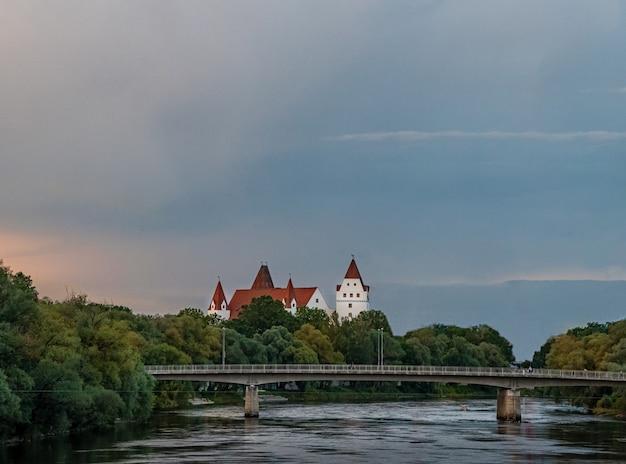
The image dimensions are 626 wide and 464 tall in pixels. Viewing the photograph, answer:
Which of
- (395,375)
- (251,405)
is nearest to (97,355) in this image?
(251,405)

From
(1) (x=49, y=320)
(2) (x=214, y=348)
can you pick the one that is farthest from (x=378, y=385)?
(1) (x=49, y=320)

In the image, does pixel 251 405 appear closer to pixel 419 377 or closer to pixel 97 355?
pixel 419 377

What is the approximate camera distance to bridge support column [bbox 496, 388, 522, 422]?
336ft

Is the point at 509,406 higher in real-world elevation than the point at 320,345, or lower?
lower

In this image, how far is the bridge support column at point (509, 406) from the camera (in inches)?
4031

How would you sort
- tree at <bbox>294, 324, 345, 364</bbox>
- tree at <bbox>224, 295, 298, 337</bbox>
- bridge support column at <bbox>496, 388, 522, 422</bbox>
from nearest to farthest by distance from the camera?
bridge support column at <bbox>496, 388, 522, 422</bbox>
tree at <bbox>294, 324, 345, 364</bbox>
tree at <bbox>224, 295, 298, 337</bbox>

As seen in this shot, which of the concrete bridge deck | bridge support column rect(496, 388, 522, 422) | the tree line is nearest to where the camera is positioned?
the tree line

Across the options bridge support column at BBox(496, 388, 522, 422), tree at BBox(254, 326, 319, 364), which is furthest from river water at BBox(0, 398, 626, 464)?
tree at BBox(254, 326, 319, 364)

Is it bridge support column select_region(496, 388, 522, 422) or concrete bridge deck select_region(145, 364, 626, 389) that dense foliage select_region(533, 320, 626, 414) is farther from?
bridge support column select_region(496, 388, 522, 422)

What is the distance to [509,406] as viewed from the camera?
103 meters

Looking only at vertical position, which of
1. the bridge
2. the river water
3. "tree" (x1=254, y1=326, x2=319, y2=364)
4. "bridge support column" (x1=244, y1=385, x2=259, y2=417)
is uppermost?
"tree" (x1=254, y1=326, x2=319, y2=364)

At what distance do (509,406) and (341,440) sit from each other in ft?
102

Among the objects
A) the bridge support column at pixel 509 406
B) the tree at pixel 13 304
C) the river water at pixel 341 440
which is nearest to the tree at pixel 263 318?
the river water at pixel 341 440

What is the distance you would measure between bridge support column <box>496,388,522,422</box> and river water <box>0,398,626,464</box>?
5.28ft
